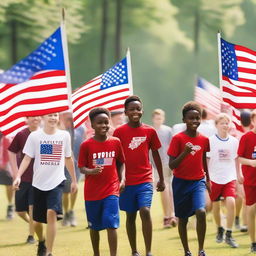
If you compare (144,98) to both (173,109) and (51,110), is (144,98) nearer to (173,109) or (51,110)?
(173,109)

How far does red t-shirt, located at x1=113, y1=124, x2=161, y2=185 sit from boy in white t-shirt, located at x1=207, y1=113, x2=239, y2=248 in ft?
7.40

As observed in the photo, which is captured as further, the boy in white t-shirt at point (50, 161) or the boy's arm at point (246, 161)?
the boy's arm at point (246, 161)

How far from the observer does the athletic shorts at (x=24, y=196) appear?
1320 cm

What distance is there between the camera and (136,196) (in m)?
11.7

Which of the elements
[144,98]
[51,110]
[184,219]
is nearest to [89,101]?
[51,110]

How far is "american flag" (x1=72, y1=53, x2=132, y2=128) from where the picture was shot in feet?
42.6

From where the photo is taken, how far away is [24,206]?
1362cm

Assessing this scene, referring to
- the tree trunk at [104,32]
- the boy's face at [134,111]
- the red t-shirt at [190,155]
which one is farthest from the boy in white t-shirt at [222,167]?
the tree trunk at [104,32]

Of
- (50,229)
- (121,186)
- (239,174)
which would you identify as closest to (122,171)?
(121,186)

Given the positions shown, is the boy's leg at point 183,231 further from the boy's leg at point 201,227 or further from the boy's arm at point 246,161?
the boy's arm at point 246,161

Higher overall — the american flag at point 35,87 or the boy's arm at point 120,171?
the american flag at point 35,87

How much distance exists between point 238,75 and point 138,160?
164cm

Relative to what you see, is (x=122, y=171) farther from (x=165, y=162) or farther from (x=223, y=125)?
(x=165, y=162)

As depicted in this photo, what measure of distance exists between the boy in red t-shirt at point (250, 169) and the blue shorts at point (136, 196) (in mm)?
1319
